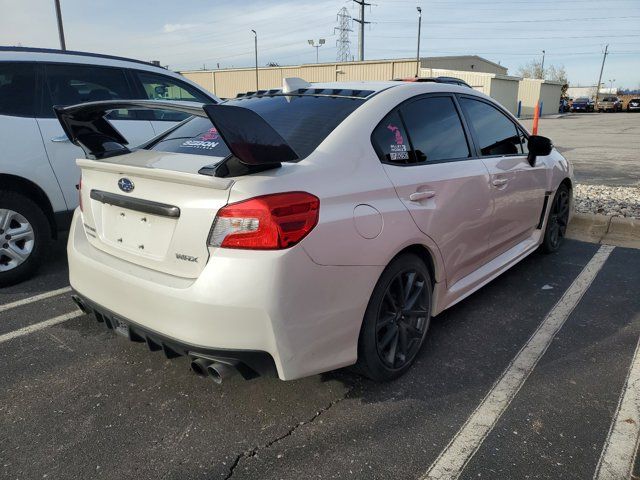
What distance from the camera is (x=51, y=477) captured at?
2135mm

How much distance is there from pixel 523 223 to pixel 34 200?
4.14m

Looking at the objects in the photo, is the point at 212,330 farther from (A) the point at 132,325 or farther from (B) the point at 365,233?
(B) the point at 365,233

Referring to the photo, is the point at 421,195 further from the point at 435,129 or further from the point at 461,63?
the point at 461,63

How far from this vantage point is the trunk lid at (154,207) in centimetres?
220

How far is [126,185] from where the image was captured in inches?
99.5

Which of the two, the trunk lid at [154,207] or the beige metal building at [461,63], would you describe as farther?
the beige metal building at [461,63]

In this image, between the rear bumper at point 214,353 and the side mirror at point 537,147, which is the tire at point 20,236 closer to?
the rear bumper at point 214,353

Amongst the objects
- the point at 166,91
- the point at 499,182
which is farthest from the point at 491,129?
the point at 166,91

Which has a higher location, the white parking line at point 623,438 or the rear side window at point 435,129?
the rear side window at point 435,129

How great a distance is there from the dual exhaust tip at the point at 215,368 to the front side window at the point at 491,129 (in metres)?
2.40

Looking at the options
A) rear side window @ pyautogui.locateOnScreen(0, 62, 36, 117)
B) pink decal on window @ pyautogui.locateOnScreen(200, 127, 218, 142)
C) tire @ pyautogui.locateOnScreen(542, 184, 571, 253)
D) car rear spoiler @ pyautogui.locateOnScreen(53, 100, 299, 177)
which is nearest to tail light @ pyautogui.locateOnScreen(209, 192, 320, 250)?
car rear spoiler @ pyautogui.locateOnScreen(53, 100, 299, 177)

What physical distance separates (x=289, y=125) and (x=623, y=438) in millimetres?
2278

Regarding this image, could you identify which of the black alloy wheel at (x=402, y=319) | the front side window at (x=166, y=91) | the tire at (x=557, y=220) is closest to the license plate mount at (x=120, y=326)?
the black alloy wheel at (x=402, y=319)

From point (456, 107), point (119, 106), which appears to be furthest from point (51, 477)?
point (456, 107)
